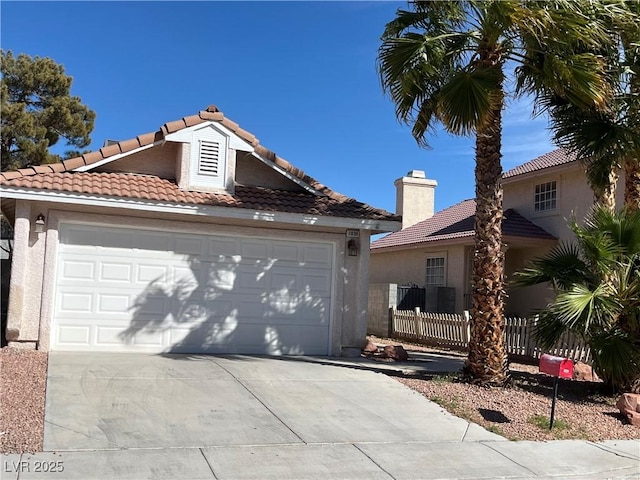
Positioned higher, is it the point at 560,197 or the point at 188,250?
the point at 560,197

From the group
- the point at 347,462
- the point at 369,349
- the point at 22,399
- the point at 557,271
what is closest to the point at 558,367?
the point at 557,271

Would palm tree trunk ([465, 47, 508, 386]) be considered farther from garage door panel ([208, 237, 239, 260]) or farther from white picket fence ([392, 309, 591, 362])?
garage door panel ([208, 237, 239, 260])

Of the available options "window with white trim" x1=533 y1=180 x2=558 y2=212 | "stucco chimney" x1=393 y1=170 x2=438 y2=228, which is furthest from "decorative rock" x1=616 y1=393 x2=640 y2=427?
"stucco chimney" x1=393 y1=170 x2=438 y2=228

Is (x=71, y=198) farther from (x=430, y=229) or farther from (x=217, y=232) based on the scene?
(x=430, y=229)

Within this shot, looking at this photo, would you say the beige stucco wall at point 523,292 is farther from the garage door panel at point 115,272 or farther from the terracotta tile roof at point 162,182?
the garage door panel at point 115,272

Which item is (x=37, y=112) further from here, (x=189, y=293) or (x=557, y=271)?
(x=557, y=271)

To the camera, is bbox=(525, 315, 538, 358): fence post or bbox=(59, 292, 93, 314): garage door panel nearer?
bbox=(59, 292, 93, 314): garage door panel

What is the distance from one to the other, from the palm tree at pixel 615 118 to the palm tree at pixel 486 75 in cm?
80

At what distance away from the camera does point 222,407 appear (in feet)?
27.8

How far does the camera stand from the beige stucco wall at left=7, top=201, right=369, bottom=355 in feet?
37.0

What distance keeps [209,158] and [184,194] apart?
101cm

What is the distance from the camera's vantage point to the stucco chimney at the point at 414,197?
87.9 ft

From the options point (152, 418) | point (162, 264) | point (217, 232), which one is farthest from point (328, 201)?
point (152, 418)

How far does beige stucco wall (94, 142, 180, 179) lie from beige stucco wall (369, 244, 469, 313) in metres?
10.2
